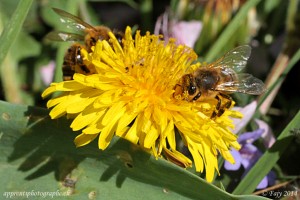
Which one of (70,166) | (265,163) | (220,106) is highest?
(220,106)

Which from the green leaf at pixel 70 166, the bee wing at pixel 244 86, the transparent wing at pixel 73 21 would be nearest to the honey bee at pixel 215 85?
the bee wing at pixel 244 86

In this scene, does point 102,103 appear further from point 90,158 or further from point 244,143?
point 244,143

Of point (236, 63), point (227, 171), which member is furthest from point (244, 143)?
point (236, 63)

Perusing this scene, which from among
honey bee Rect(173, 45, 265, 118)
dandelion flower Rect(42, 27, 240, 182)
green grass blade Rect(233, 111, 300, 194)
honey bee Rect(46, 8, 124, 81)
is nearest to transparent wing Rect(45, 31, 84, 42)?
honey bee Rect(46, 8, 124, 81)

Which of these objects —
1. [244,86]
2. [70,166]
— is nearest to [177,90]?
[244,86]

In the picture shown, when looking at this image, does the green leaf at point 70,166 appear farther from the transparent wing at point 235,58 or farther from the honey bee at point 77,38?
the transparent wing at point 235,58

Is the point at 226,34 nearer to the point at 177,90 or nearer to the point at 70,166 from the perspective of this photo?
the point at 177,90

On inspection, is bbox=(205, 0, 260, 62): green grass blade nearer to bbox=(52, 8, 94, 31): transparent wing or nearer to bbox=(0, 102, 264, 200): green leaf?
bbox=(52, 8, 94, 31): transparent wing
